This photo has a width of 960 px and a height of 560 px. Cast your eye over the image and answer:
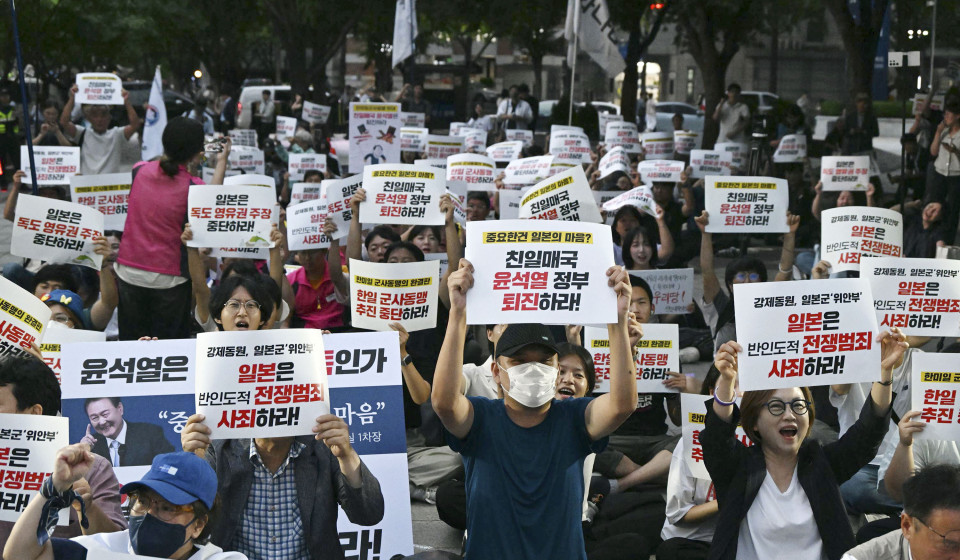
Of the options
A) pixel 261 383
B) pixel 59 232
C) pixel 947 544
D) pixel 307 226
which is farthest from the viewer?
pixel 307 226

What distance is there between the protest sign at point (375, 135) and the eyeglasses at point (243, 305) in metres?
8.37

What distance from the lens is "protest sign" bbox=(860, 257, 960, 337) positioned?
5.98 meters

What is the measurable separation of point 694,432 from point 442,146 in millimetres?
9698

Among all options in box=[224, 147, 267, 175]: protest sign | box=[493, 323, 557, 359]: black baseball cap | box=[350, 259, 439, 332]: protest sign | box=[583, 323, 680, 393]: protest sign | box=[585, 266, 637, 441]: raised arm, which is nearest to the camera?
box=[585, 266, 637, 441]: raised arm

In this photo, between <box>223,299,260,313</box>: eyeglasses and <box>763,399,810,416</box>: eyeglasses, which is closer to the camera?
<box>763,399,810,416</box>: eyeglasses

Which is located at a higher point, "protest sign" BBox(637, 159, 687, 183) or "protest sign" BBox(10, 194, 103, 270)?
"protest sign" BBox(637, 159, 687, 183)

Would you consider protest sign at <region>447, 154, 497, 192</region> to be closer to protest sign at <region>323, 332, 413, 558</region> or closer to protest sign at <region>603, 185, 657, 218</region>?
protest sign at <region>603, 185, 657, 218</region>

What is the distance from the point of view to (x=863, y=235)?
789 cm

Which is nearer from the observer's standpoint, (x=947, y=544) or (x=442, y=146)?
(x=947, y=544)

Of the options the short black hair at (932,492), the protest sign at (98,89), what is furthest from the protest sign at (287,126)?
the short black hair at (932,492)

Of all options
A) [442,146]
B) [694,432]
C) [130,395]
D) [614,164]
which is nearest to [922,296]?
[694,432]

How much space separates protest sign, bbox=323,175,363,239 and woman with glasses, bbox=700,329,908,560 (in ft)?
15.1

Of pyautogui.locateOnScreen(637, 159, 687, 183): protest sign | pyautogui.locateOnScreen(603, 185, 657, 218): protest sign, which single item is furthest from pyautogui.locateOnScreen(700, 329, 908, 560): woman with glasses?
pyautogui.locateOnScreen(637, 159, 687, 183): protest sign

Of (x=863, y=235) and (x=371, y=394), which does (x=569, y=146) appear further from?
(x=371, y=394)
